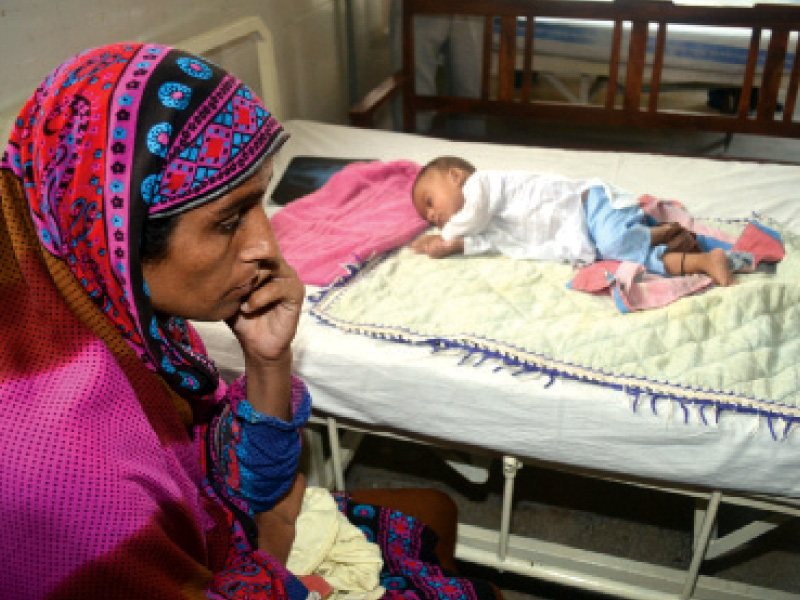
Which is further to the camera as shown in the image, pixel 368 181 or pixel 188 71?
pixel 368 181

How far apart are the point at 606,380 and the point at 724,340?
0.27m

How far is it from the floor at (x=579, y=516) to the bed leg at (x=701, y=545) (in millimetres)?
285

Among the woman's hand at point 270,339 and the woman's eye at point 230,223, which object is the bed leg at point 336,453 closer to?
the woman's hand at point 270,339

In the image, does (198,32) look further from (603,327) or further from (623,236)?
(603,327)

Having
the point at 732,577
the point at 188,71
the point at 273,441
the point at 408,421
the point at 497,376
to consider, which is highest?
the point at 188,71

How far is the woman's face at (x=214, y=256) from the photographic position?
0.85 meters

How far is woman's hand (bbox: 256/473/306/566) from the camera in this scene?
1220 mm

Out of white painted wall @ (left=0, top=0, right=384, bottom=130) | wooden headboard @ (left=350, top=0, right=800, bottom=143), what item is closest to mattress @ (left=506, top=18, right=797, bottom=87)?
wooden headboard @ (left=350, top=0, right=800, bottom=143)

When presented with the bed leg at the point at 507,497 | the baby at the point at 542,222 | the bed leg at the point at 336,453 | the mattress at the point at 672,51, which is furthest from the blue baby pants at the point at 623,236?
the mattress at the point at 672,51

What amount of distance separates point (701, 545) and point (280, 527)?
0.87 metres

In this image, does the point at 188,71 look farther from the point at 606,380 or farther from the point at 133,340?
the point at 606,380

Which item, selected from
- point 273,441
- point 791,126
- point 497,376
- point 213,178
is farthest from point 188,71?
point 791,126

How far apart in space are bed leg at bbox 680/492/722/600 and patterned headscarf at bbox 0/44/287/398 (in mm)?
1127

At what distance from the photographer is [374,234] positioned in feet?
6.31
